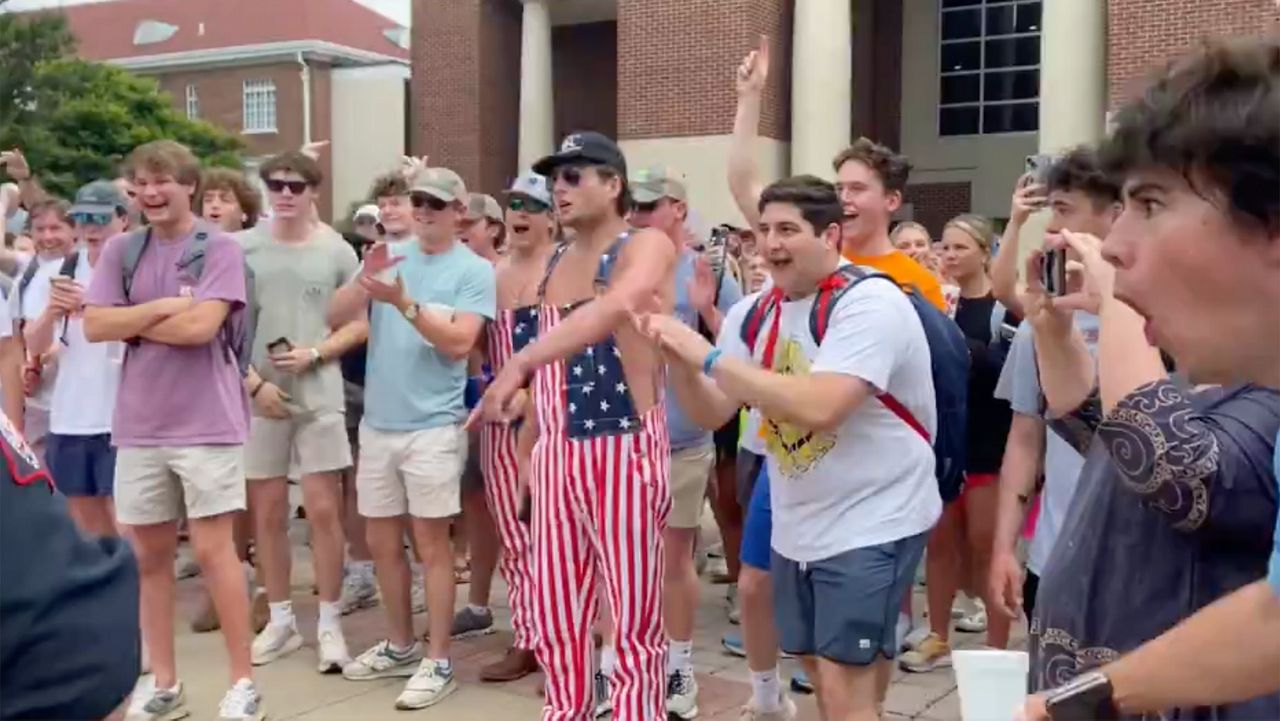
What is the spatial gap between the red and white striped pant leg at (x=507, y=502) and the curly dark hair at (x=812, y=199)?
2.10 metres

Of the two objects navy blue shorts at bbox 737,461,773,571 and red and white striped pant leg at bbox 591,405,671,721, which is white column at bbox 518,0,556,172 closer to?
navy blue shorts at bbox 737,461,773,571

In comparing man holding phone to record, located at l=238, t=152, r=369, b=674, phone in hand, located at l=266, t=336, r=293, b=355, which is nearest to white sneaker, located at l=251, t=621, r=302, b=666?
man holding phone to record, located at l=238, t=152, r=369, b=674

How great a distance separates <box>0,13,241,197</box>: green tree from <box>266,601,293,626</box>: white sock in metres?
29.6

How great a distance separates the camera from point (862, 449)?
363 centimetres

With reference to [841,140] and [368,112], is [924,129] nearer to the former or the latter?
[841,140]

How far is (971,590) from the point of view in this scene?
6.23 metres

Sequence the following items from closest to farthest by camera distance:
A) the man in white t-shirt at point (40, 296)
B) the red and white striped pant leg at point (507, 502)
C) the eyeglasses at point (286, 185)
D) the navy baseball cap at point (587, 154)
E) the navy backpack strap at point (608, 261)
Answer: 1. the navy backpack strap at point (608, 261)
2. the navy baseball cap at point (587, 154)
3. the red and white striped pant leg at point (507, 502)
4. the eyeglasses at point (286, 185)
5. the man in white t-shirt at point (40, 296)

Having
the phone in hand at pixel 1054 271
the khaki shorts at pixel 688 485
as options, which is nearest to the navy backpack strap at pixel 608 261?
the khaki shorts at pixel 688 485

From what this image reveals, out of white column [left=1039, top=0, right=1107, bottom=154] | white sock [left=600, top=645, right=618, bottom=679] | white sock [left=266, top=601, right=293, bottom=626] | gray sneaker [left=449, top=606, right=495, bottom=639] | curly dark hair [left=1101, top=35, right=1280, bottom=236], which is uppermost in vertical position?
white column [left=1039, top=0, right=1107, bottom=154]

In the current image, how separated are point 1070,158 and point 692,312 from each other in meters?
2.62

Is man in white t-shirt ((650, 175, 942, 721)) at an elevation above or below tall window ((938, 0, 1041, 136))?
below

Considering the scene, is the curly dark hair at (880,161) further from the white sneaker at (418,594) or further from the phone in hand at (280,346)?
the white sneaker at (418,594)

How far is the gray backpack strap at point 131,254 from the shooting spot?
186 inches

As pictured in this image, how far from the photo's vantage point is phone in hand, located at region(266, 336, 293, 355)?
18.4 feet
